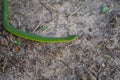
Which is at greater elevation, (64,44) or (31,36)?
(31,36)

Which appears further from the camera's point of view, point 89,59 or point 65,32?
point 65,32

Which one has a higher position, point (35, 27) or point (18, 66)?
point (35, 27)

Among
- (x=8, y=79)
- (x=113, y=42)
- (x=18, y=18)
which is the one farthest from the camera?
(x=18, y=18)

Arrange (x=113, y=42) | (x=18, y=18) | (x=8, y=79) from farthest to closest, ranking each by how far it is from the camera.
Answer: (x=18, y=18), (x=113, y=42), (x=8, y=79)

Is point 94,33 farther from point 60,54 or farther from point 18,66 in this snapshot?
point 18,66

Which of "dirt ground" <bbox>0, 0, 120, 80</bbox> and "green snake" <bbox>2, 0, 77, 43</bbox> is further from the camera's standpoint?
"green snake" <bbox>2, 0, 77, 43</bbox>

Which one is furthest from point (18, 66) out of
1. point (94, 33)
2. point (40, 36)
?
point (94, 33)

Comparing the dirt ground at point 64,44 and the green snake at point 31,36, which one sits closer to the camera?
the dirt ground at point 64,44

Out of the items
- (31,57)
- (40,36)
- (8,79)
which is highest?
(40,36)
